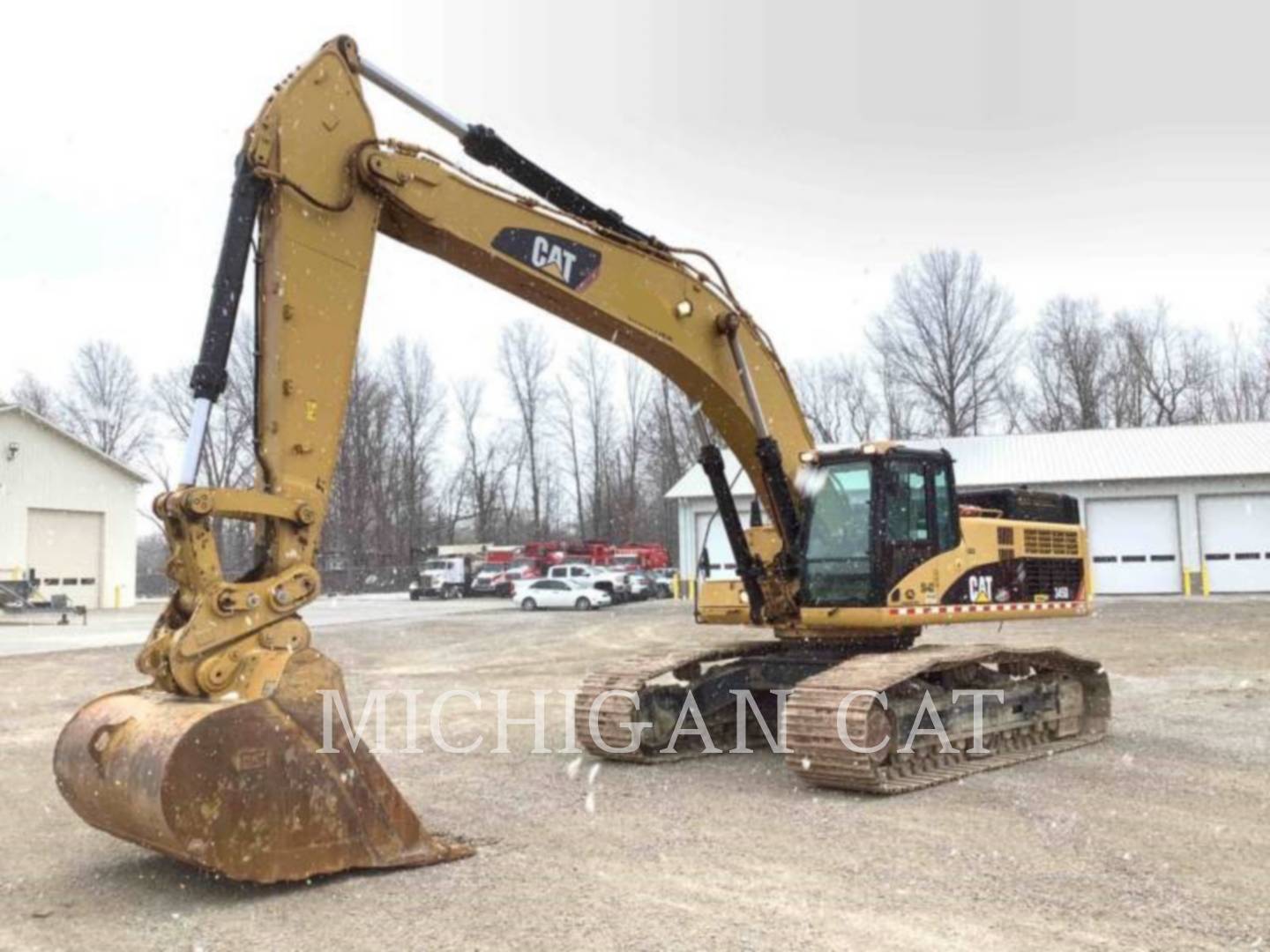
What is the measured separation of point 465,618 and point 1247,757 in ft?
80.6

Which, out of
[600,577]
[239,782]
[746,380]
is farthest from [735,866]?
[600,577]

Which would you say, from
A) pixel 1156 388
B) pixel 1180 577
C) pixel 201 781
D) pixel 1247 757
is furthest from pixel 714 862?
pixel 1156 388

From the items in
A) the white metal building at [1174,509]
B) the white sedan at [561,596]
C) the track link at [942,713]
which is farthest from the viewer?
the white sedan at [561,596]

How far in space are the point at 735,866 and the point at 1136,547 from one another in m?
31.9

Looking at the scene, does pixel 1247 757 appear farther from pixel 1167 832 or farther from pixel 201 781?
pixel 201 781

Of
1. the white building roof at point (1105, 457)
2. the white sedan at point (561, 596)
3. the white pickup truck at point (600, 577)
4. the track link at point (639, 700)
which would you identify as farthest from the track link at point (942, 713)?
the white pickup truck at point (600, 577)

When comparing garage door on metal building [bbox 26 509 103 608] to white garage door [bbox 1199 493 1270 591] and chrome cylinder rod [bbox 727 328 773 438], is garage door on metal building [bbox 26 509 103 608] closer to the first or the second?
chrome cylinder rod [bbox 727 328 773 438]

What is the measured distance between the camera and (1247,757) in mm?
→ 9141

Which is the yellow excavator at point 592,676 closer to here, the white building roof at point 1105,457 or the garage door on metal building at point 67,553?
the white building roof at point 1105,457

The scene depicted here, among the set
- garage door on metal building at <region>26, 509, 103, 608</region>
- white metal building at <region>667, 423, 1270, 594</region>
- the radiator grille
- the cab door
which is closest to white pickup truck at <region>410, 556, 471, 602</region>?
garage door on metal building at <region>26, 509, 103, 608</region>

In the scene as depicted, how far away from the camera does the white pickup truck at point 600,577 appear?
37.7m

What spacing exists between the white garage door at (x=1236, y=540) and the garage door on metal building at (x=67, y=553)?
122 feet

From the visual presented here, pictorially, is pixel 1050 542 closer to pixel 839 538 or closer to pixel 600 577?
pixel 839 538

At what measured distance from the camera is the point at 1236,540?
33406 millimetres
